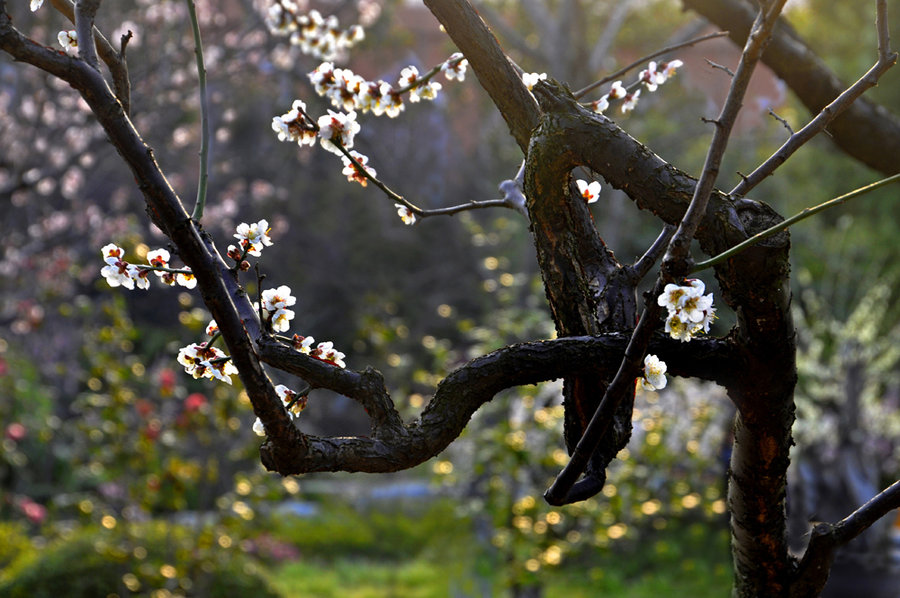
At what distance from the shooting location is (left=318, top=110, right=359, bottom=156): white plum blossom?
1.90 metres

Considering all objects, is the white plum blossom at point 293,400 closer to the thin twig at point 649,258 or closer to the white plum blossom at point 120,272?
the white plum blossom at point 120,272

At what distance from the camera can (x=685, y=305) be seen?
145 centimetres

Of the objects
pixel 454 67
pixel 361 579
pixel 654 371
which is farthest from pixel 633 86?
pixel 361 579

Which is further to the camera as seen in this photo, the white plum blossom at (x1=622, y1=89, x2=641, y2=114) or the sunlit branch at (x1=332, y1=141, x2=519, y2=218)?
the white plum blossom at (x1=622, y1=89, x2=641, y2=114)

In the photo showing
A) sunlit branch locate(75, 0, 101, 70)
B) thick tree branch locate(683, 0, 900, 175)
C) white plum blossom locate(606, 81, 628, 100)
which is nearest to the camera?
sunlit branch locate(75, 0, 101, 70)

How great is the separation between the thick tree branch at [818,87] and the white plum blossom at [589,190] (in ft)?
4.25

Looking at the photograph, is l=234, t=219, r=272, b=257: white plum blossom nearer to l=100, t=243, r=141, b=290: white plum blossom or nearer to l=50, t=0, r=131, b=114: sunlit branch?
l=100, t=243, r=141, b=290: white plum blossom

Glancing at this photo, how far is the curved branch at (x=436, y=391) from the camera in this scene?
159cm

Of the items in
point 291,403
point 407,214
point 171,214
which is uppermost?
point 407,214

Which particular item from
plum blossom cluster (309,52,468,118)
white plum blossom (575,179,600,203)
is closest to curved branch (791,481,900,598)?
white plum blossom (575,179,600,203)

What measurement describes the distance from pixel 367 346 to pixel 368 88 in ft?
26.5

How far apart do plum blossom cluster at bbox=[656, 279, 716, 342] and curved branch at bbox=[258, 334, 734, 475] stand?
0.62 ft

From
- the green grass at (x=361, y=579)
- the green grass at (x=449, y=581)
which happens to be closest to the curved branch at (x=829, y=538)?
the green grass at (x=449, y=581)

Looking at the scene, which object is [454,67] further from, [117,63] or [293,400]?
[293,400]
